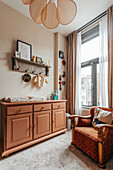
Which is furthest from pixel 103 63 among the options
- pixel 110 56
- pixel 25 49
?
pixel 25 49

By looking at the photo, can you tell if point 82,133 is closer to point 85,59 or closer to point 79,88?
point 79,88

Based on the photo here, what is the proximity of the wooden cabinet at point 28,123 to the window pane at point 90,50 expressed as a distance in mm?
1584

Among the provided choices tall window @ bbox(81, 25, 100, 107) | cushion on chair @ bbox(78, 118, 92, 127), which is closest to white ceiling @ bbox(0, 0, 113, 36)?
tall window @ bbox(81, 25, 100, 107)

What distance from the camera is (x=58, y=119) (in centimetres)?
234

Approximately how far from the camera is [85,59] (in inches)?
111

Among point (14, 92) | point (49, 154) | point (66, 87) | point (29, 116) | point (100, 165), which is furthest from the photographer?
point (66, 87)

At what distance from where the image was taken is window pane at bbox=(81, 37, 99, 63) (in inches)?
100

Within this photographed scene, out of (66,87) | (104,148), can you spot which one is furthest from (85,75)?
(104,148)

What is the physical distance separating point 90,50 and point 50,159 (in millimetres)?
2740

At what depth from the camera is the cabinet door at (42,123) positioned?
192 centimetres

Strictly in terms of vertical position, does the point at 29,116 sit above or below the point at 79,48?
below

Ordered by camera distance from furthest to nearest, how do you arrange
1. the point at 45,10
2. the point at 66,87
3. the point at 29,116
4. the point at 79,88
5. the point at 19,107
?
the point at 66,87, the point at 79,88, the point at 29,116, the point at 19,107, the point at 45,10

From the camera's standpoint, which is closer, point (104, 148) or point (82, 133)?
point (104, 148)

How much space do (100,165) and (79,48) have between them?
8.85 feet
